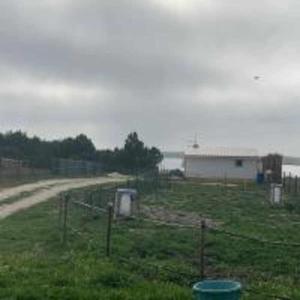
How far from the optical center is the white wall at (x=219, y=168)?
277 feet

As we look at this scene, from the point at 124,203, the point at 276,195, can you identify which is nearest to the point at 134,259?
the point at 124,203

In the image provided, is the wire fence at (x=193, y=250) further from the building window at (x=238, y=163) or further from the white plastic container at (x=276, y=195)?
the building window at (x=238, y=163)

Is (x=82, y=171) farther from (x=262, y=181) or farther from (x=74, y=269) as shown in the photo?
(x=74, y=269)

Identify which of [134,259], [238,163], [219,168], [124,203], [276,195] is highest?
[238,163]

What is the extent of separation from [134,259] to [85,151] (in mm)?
82300

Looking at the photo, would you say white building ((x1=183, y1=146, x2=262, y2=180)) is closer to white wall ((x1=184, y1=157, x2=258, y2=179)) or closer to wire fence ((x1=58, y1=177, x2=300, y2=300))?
white wall ((x1=184, y1=157, x2=258, y2=179))

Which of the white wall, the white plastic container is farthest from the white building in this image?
the white plastic container

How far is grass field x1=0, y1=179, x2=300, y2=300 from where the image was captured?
1238 cm

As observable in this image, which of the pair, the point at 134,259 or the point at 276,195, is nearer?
the point at 134,259

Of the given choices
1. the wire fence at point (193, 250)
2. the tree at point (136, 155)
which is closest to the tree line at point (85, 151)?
the tree at point (136, 155)

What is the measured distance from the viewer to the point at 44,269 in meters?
14.2

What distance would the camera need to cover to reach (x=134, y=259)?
16.4 m

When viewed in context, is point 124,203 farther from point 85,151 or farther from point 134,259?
point 85,151

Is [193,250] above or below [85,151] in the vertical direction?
below
